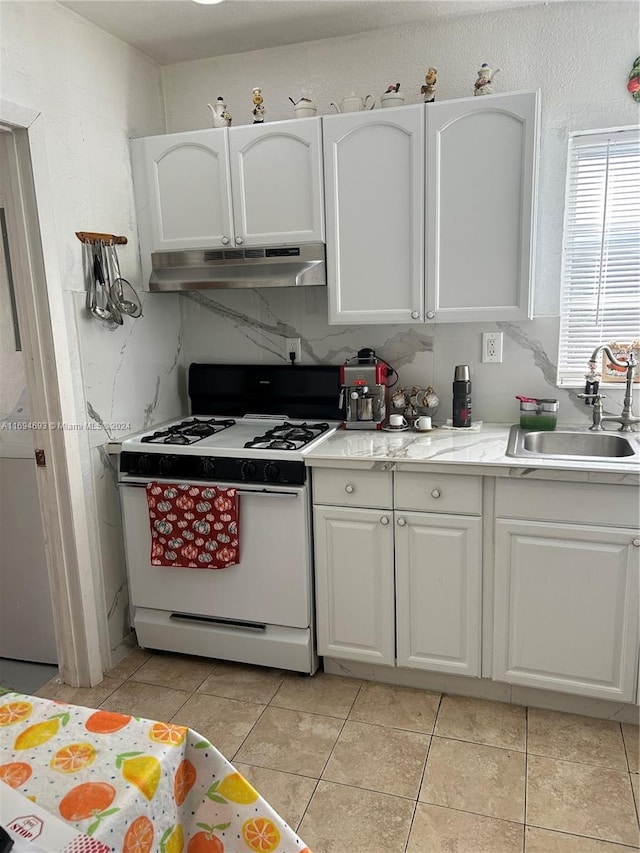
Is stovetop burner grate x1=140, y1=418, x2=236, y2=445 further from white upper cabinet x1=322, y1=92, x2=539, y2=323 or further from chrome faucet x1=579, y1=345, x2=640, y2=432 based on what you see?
chrome faucet x1=579, y1=345, x2=640, y2=432

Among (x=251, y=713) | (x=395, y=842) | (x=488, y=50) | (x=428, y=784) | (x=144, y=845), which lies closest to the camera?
(x=144, y=845)

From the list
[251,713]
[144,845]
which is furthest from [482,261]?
[144,845]

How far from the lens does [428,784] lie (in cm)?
198

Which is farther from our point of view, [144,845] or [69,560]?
[69,560]

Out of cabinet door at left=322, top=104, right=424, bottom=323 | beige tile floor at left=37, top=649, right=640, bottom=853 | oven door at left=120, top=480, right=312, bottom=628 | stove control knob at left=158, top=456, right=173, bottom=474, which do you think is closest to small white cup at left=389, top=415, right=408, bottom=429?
cabinet door at left=322, top=104, right=424, bottom=323

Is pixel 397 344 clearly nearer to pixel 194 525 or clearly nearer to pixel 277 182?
pixel 277 182

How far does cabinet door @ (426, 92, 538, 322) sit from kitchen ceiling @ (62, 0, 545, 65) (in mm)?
480

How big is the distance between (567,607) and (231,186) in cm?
206

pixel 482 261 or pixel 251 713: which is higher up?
pixel 482 261

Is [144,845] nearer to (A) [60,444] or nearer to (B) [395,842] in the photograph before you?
(B) [395,842]

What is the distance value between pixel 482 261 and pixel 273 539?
4.35 feet

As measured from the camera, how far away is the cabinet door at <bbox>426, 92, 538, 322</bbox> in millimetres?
2297

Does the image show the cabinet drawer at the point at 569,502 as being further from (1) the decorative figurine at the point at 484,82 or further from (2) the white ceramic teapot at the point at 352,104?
→ (2) the white ceramic teapot at the point at 352,104

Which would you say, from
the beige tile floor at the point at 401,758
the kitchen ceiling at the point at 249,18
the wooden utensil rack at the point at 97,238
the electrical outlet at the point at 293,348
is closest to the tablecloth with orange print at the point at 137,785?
the beige tile floor at the point at 401,758
